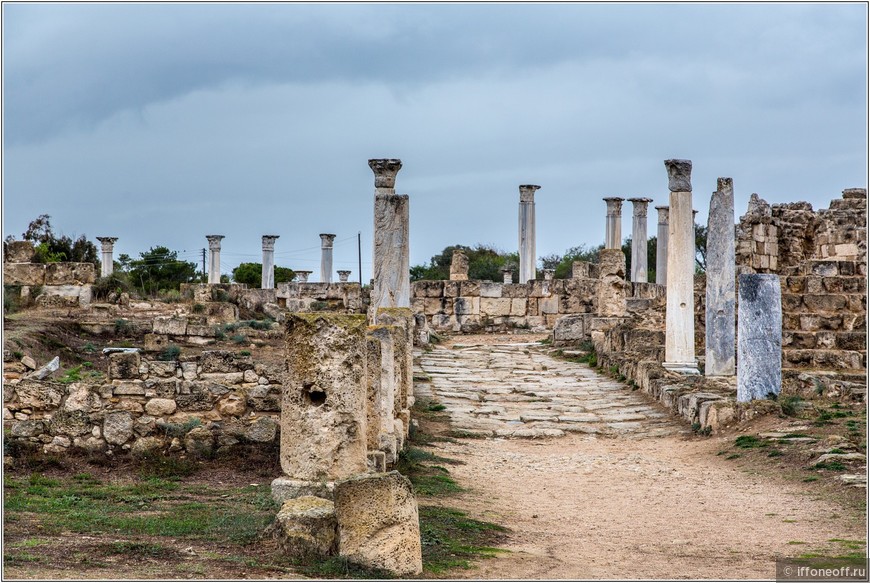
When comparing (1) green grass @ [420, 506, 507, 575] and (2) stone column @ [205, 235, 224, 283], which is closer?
(1) green grass @ [420, 506, 507, 575]

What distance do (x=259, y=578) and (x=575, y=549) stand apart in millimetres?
2912

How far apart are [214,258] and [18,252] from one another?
61.6ft

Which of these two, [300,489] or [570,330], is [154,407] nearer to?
[300,489]

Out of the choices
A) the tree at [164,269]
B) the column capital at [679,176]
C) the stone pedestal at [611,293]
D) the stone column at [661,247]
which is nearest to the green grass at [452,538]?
the column capital at [679,176]

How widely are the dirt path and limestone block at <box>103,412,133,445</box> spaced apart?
10.4 ft

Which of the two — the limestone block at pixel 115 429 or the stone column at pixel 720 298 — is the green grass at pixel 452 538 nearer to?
the limestone block at pixel 115 429

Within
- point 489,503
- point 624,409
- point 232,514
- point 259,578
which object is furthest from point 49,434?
point 624,409

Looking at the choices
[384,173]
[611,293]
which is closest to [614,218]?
[611,293]

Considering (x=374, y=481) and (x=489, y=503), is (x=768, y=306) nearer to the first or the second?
(x=489, y=503)

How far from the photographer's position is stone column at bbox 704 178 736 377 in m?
19.9

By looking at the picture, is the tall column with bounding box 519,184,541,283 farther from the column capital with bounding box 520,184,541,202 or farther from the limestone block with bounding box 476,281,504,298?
the limestone block with bounding box 476,281,504,298

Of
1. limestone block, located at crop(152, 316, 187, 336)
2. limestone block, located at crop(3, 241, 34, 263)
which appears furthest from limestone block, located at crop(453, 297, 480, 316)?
limestone block, located at crop(3, 241, 34, 263)

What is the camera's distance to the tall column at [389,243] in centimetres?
2422

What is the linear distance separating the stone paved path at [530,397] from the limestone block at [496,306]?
742 centimetres
